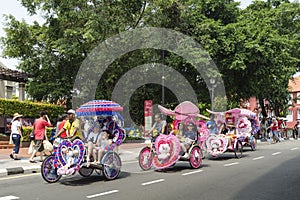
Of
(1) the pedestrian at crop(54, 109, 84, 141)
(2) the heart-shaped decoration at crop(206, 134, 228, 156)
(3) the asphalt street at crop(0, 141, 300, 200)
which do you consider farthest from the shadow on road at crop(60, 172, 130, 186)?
(2) the heart-shaped decoration at crop(206, 134, 228, 156)

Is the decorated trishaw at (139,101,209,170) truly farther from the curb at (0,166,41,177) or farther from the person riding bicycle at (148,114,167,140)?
the curb at (0,166,41,177)

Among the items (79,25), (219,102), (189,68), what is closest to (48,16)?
(79,25)

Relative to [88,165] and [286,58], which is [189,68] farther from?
[88,165]

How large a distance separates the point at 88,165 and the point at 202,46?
18231 millimetres

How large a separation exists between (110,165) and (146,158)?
1927 mm

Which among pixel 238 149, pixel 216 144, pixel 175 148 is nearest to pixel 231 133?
pixel 238 149

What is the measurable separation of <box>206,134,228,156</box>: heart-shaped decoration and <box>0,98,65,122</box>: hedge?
12322mm

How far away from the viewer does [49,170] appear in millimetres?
9109

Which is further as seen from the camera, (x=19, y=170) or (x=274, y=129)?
(x=274, y=129)

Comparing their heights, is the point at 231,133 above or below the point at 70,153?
above

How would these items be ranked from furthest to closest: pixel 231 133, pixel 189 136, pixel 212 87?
1. pixel 212 87
2. pixel 231 133
3. pixel 189 136

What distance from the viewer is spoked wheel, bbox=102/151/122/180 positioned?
943 cm

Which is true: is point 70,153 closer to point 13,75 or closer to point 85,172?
point 85,172

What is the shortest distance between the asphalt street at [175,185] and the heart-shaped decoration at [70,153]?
1.88 feet
